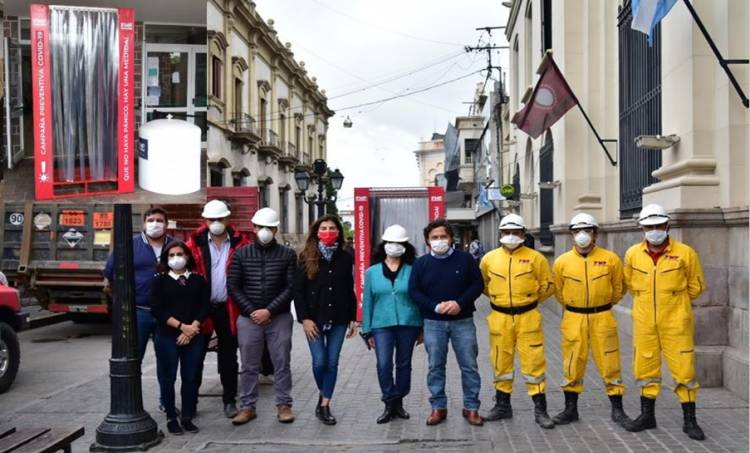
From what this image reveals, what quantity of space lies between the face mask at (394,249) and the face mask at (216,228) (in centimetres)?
155

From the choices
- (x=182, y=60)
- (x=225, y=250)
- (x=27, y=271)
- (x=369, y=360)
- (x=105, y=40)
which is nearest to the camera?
(x=105, y=40)

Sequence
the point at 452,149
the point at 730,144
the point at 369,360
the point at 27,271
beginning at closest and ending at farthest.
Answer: the point at 730,144
the point at 369,360
the point at 27,271
the point at 452,149

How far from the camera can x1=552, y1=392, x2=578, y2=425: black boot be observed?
6.36 meters

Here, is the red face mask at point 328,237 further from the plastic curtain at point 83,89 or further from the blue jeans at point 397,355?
the plastic curtain at point 83,89

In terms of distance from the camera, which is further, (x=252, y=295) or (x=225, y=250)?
(x=225, y=250)

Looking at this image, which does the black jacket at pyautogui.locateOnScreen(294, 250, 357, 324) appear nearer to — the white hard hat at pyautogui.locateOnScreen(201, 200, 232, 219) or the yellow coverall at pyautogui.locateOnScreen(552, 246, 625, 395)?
the white hard hat at pyautogui.locateOnScreen(201, 200, 232, 219)

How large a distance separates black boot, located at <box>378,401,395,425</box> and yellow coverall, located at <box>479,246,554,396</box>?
962mm

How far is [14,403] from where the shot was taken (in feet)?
25.3

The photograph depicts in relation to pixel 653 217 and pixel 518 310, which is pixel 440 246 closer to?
pixel 518 310

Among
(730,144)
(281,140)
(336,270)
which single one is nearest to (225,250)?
(336,270)

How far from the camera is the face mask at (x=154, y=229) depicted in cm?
660

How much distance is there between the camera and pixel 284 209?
124 ft

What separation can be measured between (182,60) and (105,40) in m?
0.45

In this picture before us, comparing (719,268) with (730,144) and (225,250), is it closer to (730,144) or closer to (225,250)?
(730,144)
